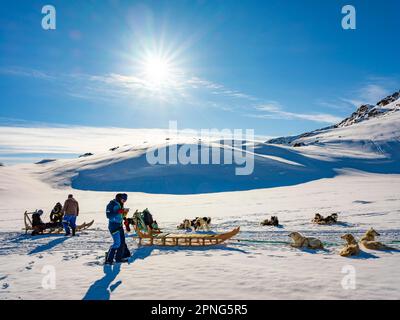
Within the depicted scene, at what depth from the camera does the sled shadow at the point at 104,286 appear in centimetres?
627

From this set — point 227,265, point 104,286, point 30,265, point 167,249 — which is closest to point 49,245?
point 30,265

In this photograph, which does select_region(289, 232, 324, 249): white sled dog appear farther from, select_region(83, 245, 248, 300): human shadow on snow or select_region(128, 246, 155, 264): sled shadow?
select_region(128, 246, 155, 264): sled shadow

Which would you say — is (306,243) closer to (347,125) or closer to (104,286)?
(104,286)

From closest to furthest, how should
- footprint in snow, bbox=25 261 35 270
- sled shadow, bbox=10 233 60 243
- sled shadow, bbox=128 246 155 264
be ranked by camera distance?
footprint in snow, bbox=25 261 35 270 < sled shadow, bbox=128 246 155 264 < sled shadow, bbox=10 233 60 243

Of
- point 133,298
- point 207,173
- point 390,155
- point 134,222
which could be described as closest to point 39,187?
point 207,173

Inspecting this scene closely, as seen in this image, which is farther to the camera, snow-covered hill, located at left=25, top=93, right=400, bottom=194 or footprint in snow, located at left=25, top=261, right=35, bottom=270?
snow-covered hill, located at left=25, top=93, right=400, bottom=194

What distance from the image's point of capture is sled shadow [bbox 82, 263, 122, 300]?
20.6 ft

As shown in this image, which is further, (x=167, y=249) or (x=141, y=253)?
(x=167, y=249)

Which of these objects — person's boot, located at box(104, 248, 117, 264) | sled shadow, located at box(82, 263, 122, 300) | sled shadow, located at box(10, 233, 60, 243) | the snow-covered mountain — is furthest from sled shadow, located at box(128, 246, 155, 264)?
the snow-covered mountain

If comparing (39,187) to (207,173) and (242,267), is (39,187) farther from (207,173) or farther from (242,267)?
(242,267)

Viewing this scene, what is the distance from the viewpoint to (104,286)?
686cm
